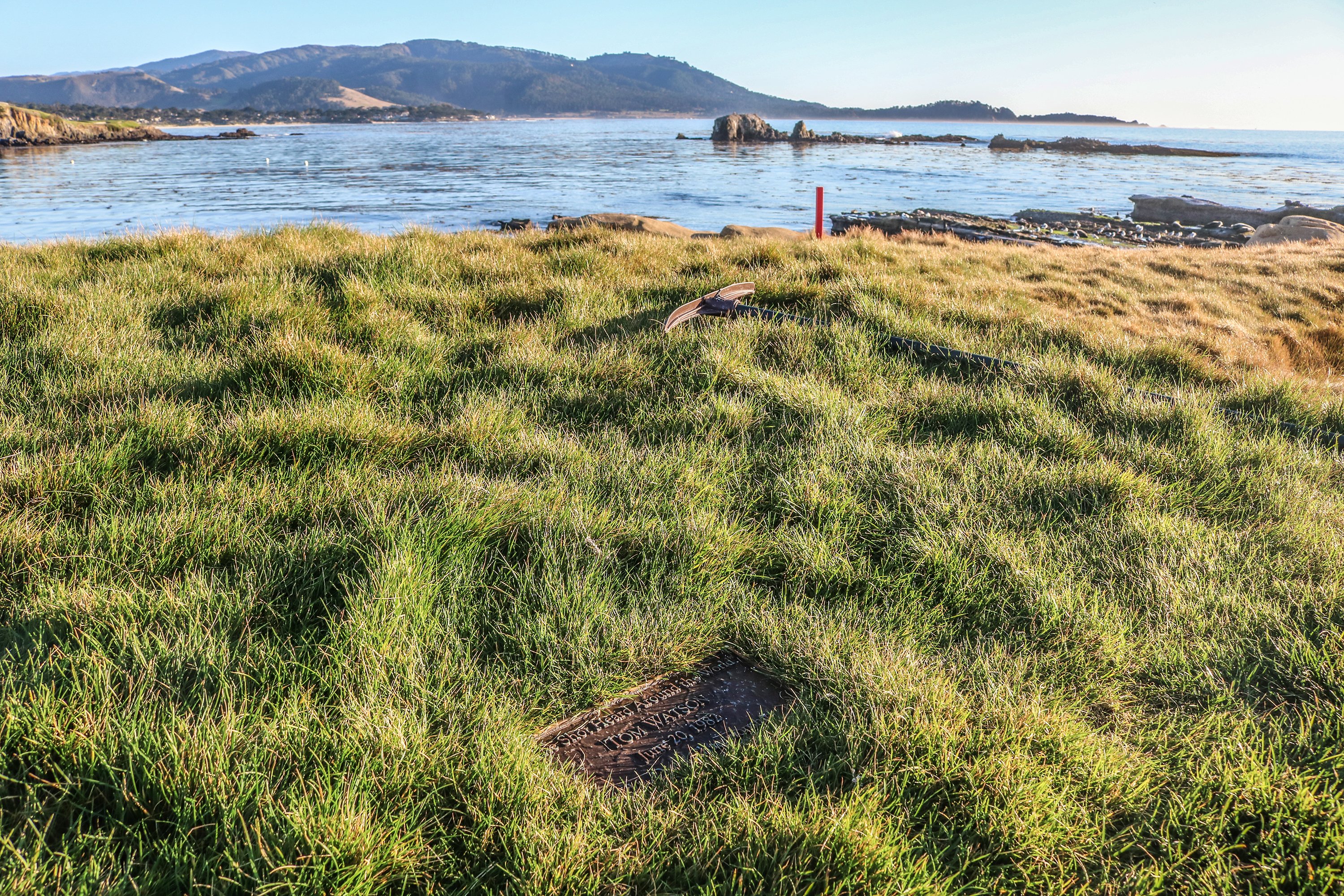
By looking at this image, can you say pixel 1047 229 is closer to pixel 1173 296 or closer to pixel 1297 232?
pixel 1297 232

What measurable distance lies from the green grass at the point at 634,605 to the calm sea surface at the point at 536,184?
6.33 meters

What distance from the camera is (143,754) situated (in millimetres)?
1657

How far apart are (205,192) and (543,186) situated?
14511 mm

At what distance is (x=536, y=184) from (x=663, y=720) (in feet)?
122

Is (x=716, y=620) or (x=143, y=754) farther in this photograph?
(x=716, y=620)

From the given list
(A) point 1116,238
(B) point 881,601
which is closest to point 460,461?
(B) point 881,601

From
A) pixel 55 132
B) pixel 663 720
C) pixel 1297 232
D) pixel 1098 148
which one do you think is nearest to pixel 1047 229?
pixel 1297 232

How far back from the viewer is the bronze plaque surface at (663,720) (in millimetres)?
1990

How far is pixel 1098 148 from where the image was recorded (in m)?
106

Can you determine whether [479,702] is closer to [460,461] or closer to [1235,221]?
[460,461]

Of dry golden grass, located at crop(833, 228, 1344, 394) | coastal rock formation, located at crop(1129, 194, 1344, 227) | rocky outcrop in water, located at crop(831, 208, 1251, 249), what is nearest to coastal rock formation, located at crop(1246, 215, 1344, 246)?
rocky outcrop in water, located at crop(831, 208, 1251, 249)

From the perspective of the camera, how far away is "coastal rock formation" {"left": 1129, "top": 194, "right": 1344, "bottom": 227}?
2683 centimetres

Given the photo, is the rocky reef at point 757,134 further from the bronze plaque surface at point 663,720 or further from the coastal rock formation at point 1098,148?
the bronze plaque surface at point 663,720

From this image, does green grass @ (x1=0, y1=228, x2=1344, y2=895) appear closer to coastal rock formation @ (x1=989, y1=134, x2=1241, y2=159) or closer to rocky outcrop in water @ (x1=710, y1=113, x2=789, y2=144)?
coastal rock formation @ (x1=989, y1=134, x2=1241, y2=159)
